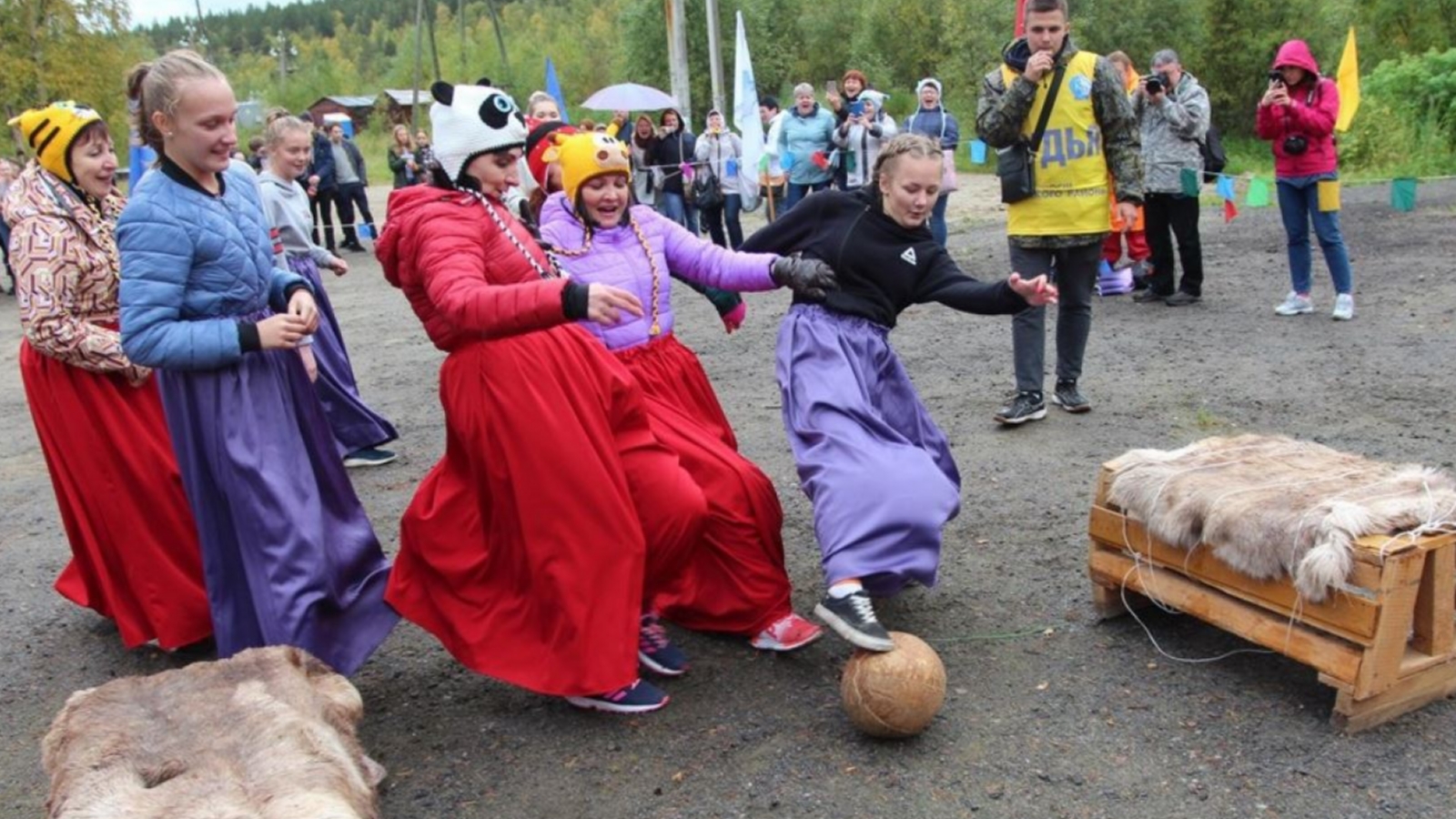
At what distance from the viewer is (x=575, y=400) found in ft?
12.2

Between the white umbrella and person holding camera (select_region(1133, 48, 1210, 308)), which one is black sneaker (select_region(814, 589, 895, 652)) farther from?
the white umbrella

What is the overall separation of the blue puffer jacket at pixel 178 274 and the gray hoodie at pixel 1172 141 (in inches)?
309

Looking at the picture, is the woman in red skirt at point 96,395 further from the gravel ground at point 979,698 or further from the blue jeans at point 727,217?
the blue jeans at point 727,217

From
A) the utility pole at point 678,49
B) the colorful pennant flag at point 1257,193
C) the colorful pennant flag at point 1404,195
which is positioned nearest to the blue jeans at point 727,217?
the colorful pennant flag at point 1257,193

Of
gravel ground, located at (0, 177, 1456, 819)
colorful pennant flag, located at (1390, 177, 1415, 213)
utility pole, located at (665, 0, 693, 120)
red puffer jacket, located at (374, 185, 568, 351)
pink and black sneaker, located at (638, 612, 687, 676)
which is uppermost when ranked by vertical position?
utility pole, located at (665, 0, 693, 120)

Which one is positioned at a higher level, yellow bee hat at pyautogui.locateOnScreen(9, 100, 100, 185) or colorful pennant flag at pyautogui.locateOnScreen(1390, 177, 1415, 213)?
yellow bee hat at pyautogui.locateOnScreen(9, 100, 100, 185)

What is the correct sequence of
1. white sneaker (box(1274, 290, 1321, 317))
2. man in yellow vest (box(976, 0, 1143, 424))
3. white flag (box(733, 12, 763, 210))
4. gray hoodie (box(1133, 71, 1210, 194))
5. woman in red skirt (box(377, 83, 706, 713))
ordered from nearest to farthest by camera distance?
woman in red skirt (box(377, 83, 706, 713)) < man in yellow vest (box(976, 0, 1143, 424)) < white sneaker (box(1274, 290, 1321, 317)) < gray hoodie (box(1133, 71, 1210, 194)) < white flag (box(733, 12, 763, 210))

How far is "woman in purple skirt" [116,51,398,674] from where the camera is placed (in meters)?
3.50

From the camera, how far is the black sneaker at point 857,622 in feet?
11.7

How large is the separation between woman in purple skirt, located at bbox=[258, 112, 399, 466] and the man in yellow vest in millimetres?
3679

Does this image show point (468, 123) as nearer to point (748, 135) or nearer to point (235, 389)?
point (235, 389)


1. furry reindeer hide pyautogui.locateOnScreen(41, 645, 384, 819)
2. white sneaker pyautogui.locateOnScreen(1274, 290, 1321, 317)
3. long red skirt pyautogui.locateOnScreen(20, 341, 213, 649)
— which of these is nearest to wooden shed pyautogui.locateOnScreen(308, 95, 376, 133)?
white sneaker pyautogui.locateOnScreen(1274, 290, 1321, 317)

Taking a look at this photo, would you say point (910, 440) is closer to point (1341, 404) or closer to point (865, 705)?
point (865, 705)

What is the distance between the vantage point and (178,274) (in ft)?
11.6
